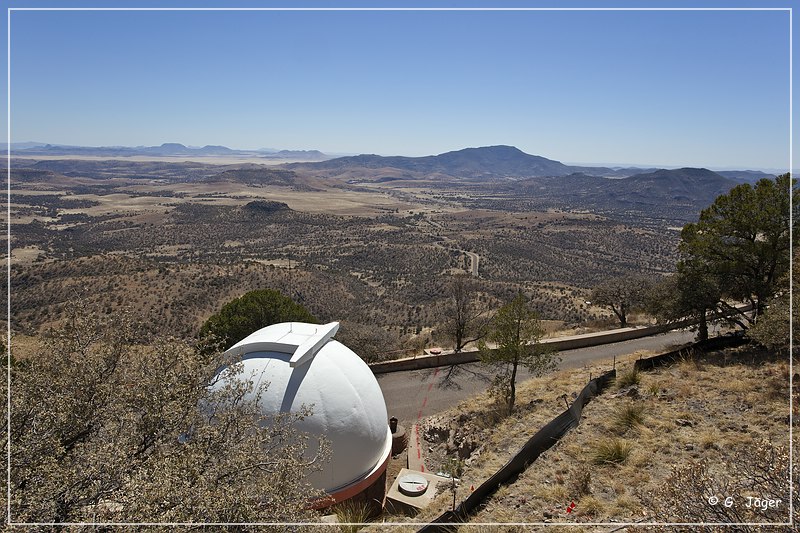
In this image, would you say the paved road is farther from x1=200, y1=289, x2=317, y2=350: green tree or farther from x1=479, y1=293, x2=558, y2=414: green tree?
x1=200, y1=289, x2=317, y2=350: green tree

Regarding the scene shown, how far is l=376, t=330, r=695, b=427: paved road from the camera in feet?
57.9

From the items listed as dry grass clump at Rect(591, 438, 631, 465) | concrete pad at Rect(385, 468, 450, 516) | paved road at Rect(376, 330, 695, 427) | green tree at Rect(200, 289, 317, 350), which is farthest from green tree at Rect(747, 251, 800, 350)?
green tree at Rect(200, 289, 317, 350)

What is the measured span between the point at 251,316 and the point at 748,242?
64.8 ft

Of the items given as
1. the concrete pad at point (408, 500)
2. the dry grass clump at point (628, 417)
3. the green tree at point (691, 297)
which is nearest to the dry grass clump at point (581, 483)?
the dry grass clump at point (628, 417)

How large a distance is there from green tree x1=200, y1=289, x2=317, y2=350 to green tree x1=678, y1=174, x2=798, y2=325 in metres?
16.5

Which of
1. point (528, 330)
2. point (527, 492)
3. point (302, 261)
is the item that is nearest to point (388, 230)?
point (302, 261)

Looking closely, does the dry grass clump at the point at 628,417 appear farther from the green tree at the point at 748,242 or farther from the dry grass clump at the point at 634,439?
the green tree at the point at 748,242

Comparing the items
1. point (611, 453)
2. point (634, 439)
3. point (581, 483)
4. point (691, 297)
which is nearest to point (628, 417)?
point (634, 439)

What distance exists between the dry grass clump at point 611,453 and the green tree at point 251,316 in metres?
14.6

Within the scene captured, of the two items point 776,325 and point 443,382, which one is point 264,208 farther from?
point 776,325

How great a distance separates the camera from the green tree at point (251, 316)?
20.2 meters

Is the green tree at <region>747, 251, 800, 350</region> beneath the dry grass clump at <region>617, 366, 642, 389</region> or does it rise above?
above

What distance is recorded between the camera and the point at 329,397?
1057cm

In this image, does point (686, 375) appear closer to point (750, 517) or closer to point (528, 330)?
point (528, 330)
